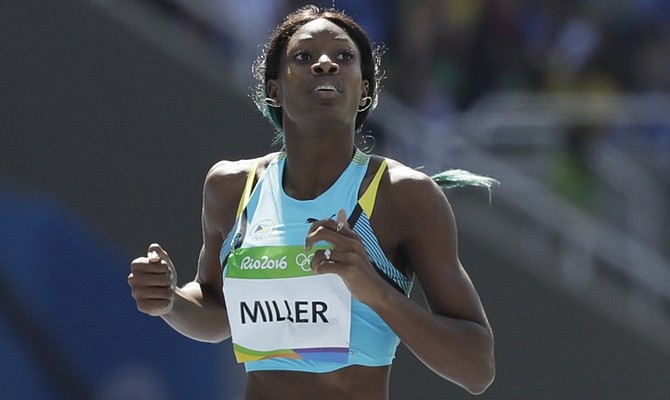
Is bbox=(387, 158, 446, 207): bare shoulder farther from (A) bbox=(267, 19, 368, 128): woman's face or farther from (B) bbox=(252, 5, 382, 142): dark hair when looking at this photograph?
(B) bbox=(252, 5, 382, 142): dark hair

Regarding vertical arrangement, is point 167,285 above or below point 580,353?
above

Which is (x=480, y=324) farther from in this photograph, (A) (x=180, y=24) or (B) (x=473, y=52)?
(B) (x=473, y=52)

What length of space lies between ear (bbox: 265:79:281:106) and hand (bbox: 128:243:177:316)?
0.54m

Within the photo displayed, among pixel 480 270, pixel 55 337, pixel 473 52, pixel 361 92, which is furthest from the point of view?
pixel 473 52

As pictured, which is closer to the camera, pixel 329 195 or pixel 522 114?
pixel 329 195

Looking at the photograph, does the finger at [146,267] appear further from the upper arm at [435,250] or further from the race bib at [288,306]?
the upper arm at [435,250]

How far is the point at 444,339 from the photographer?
3098 millimetres

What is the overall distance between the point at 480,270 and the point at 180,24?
2.40m

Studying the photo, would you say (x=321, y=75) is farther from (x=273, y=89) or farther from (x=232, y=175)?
(x=232, y=175)

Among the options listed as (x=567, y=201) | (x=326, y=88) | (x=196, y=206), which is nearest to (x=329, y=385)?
(x=326, y=88)

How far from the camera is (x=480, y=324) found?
3.20 metres

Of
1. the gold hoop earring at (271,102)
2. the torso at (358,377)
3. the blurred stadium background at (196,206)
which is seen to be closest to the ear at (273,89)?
the gold hoop earring at (271,102)

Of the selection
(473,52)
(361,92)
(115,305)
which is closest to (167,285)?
(361,92)

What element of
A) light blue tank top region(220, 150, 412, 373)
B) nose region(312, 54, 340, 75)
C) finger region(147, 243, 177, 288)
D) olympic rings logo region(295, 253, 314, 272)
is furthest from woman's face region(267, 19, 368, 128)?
finger region(147, 243, 177, 288)
